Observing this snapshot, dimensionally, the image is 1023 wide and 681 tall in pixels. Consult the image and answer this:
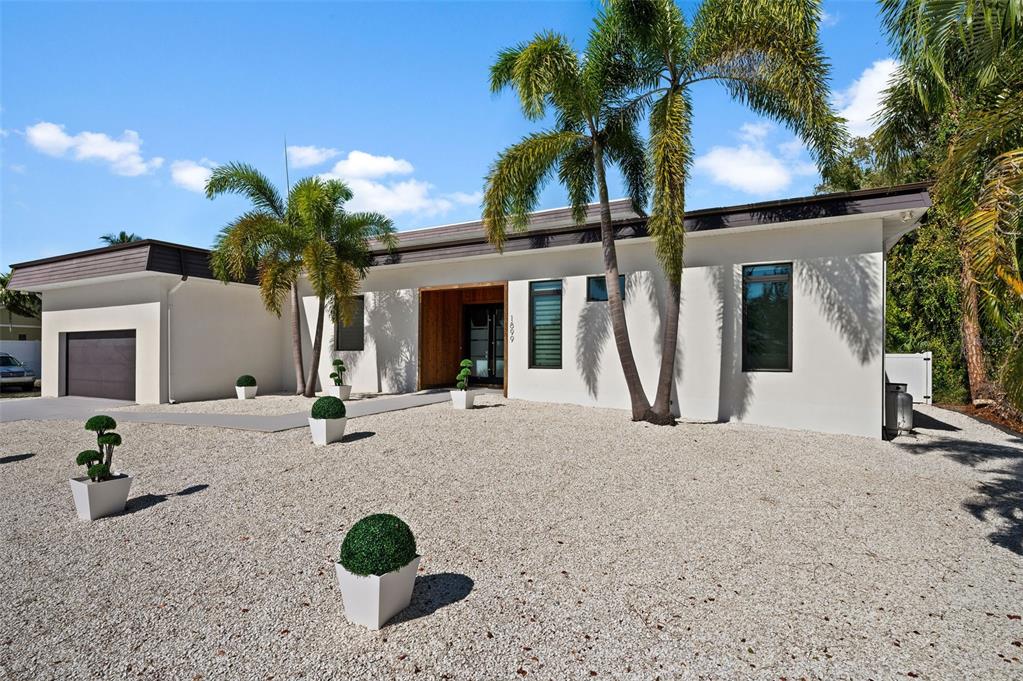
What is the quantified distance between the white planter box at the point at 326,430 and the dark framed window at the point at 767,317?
708 cm

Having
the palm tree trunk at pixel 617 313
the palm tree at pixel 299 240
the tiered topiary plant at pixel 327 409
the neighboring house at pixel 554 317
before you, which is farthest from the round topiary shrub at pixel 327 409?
the palm tree at pixel 299 240

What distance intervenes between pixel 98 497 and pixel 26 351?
25129 mm

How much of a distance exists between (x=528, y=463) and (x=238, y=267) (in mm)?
9407

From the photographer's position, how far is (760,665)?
3.06 metres

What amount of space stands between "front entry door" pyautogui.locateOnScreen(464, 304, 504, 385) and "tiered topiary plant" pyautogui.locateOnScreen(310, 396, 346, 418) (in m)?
7.58

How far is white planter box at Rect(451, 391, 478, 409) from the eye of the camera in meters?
10.3

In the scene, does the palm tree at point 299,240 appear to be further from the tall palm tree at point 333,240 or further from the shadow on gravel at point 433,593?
the shadow on gravel at point 433,593

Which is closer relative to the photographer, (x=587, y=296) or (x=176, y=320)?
(x=587, y=296)

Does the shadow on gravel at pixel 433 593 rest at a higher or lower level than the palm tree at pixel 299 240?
lower

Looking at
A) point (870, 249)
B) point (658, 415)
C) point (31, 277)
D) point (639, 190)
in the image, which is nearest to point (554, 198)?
point (639, 190)

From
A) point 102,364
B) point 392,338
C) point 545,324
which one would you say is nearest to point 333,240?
point 392,338

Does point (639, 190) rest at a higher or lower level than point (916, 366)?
higher

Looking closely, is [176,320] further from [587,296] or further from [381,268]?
[587,296]

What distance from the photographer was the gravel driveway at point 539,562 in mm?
3178
